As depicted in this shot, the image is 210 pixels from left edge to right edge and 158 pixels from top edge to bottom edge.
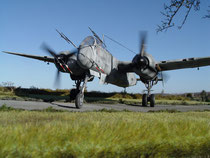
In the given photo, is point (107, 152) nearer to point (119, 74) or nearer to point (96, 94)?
point (119, 74)

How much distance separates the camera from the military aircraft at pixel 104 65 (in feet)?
34.3

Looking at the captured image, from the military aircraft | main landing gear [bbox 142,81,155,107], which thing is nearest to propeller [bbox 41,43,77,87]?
the military aircraft

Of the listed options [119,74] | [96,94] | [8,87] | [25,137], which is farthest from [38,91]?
[25,137]

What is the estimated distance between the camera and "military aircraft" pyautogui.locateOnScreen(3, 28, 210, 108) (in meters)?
10.5

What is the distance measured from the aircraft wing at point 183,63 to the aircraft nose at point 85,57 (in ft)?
20.3

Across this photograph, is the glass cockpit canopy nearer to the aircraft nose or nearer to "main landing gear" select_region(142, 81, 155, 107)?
the aircraft nose

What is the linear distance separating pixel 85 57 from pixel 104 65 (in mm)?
2745

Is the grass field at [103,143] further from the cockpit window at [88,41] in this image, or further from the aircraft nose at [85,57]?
the cockpit window at [88,41]

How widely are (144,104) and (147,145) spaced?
11932 mm

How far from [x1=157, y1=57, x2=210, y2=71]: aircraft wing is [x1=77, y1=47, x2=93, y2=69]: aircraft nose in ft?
20.3

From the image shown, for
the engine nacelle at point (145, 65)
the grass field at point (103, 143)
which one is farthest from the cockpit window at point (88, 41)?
the grass field at point (103, 143)

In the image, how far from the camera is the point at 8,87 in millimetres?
20844

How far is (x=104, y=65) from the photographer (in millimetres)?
12789

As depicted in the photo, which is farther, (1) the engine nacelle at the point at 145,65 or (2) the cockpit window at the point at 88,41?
(1) the engine nacelle at the point at 145,65
